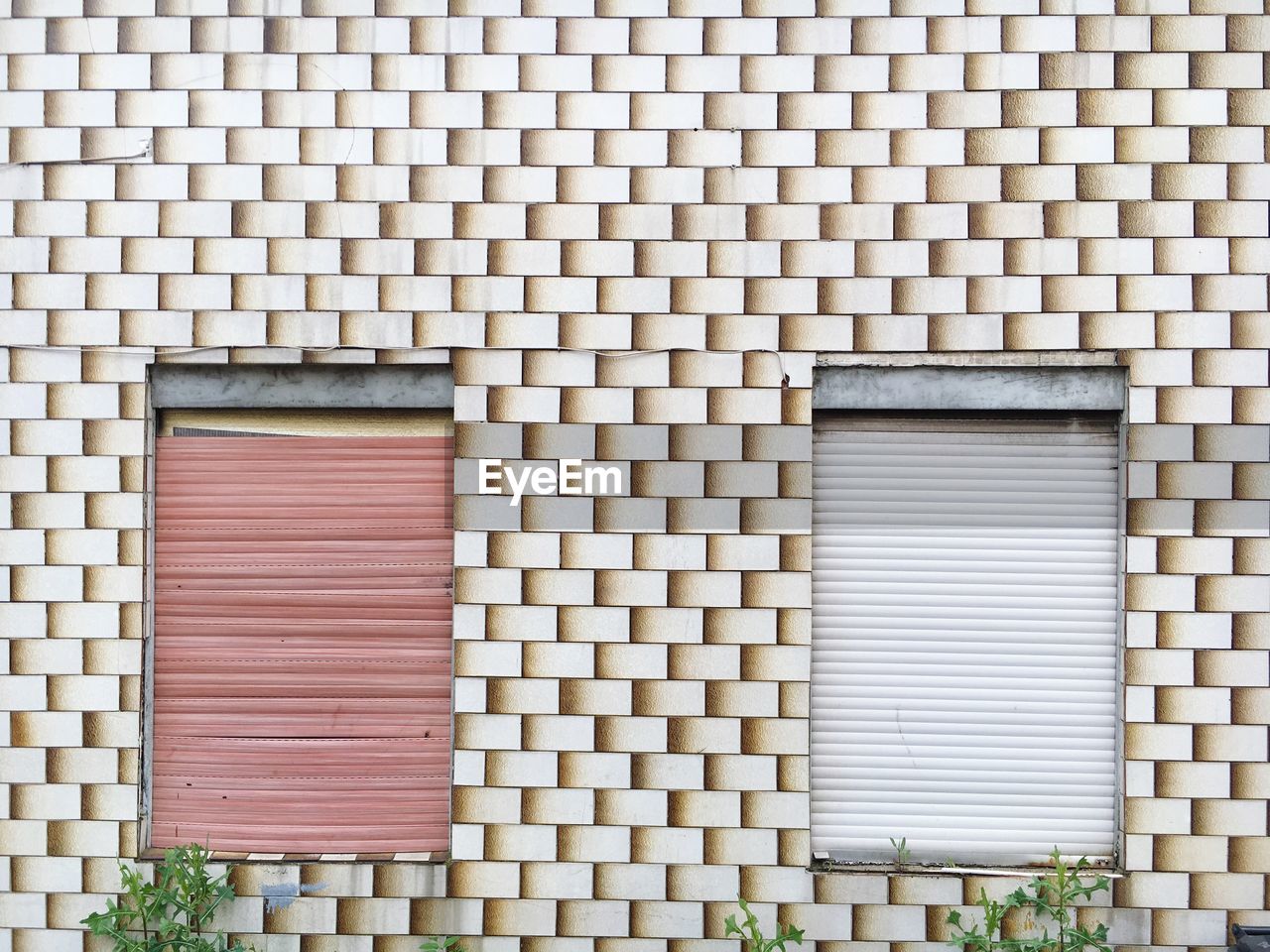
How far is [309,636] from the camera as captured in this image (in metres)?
4.26

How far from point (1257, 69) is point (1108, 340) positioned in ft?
4.44

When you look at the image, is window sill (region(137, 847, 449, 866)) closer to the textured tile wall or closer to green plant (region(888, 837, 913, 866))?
the textured tile wall

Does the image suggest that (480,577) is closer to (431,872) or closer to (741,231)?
(431,872)

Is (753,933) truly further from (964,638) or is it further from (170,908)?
(170,908)

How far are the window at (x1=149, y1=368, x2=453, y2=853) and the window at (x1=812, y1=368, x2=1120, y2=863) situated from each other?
1.81 metres

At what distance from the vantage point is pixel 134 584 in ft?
13.7

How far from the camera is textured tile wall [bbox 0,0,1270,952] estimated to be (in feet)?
13.2

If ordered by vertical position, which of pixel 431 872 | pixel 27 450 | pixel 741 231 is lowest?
pixel 431 872

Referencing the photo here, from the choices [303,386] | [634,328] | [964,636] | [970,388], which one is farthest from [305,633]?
[970,388]

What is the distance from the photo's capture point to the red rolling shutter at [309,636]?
14.0 ft

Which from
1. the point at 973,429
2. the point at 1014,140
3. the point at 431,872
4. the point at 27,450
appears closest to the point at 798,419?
the point at 973,429

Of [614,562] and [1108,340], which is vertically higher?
[1108,340]

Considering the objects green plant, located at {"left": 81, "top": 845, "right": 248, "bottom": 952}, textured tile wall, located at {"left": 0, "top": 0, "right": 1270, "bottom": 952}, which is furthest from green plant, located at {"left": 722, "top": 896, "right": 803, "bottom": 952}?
green plant, located at {"left": 81, "top": 845, "right": 248, "bottom": 952}

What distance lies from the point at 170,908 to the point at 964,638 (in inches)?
150
